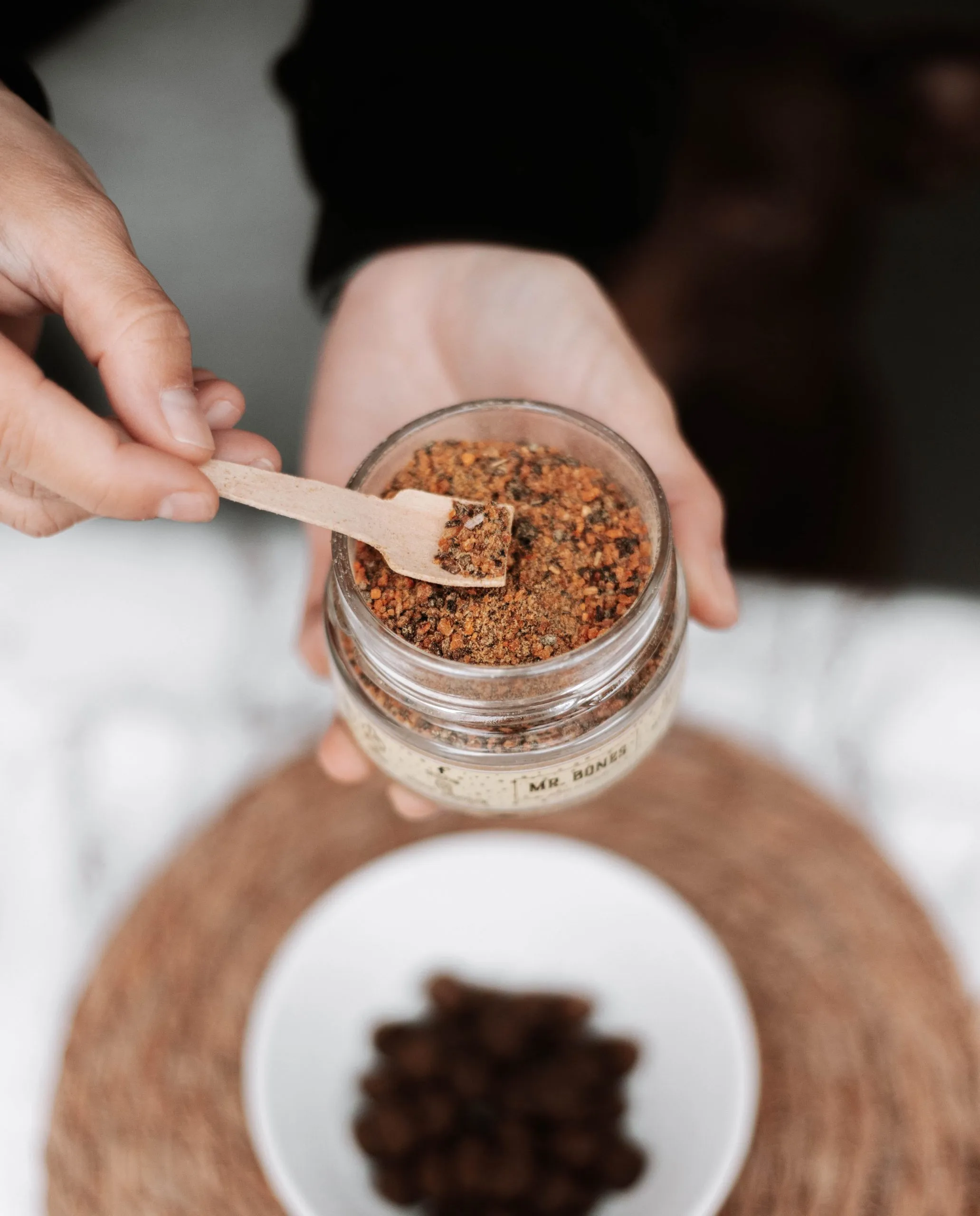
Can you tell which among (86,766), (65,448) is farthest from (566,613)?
(86,766)

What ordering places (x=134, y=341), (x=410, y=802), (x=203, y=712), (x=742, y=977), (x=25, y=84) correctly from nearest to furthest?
1. (x=134, y=341)
2. (x=25, y=84)
3. (x=410, y=802)
4. (x=742, y=977)
5. (x=203, y=712)

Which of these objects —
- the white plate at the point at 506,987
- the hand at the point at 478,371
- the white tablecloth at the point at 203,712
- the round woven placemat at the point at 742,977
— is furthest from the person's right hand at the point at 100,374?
the white tablecloth at the point at 203,712

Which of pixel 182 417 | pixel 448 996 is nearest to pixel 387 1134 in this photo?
pixel 448 996

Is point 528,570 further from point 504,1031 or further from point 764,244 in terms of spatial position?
point 764,244

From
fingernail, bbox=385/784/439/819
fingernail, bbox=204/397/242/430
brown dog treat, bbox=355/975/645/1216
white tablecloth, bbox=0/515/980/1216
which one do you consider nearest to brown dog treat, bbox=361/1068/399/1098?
brown dog treat, bbox=355/975/645/1216

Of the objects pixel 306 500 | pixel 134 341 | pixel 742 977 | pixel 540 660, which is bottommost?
pixel 742 977

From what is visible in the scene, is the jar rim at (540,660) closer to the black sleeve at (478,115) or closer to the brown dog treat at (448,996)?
the black sleeve at (478,115)

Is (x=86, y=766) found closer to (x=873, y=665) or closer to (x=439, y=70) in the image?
(x=439, y=70)
